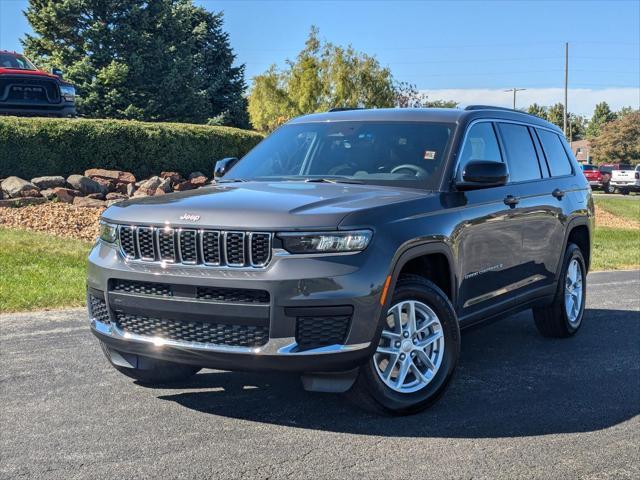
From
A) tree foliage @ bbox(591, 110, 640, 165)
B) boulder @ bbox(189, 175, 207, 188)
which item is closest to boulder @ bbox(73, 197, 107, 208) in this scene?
boulder @ bbox(189, 175, 207, 188)

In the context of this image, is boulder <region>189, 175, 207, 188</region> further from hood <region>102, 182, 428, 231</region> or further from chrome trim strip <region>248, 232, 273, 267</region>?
chrome trim strip <region>248, 232, 273, 267</region>

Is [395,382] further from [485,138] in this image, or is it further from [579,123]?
[579,123]

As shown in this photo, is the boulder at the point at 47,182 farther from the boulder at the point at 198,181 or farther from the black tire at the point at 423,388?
the black tire at the point at 423,388

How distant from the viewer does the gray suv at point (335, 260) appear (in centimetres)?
431

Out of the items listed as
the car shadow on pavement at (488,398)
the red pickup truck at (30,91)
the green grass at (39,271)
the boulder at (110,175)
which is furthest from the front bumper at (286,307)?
the red pickup truck at (30,91)

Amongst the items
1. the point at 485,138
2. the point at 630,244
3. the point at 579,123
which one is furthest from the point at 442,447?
the point at 579,123

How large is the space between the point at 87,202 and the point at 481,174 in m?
11.5

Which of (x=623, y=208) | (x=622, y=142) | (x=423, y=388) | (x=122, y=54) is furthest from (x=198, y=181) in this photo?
(x=622, y=142)

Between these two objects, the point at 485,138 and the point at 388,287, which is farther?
the point at 485,138

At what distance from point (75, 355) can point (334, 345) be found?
2.82m

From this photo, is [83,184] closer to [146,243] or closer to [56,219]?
[56,219]

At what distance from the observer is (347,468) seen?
13.2 ft

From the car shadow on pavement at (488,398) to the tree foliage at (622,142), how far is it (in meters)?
90.5

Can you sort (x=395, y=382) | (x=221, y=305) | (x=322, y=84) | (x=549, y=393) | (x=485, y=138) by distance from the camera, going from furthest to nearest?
(x=322, y=84) < (x=485, y=138) < (x=549, y=393) < (x=395, y=382) < (x=221, y=305)
